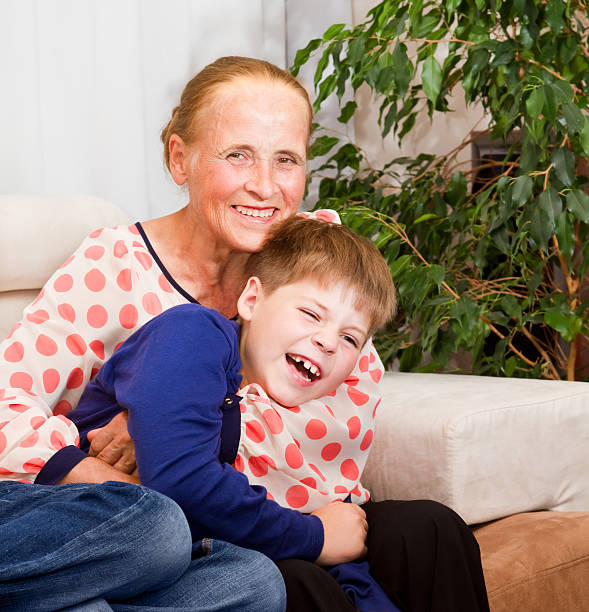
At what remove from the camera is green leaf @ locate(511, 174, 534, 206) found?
1.74 metres

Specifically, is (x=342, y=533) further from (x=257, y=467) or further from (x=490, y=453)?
(x=490, y=453)

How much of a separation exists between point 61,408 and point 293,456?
0.38 meters

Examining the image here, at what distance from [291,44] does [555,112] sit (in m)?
1.14

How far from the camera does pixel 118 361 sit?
1.12m

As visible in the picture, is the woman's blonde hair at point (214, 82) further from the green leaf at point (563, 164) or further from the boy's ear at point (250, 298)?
the green leaf at point (563, 164)

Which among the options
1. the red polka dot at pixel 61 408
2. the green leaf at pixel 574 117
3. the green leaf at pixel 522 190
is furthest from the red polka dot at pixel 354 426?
the green leaf at pixel 574 117

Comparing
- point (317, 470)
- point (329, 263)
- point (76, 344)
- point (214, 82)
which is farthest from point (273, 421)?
point (214, 82)

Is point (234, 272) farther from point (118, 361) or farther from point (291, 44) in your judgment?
point (291, 44)

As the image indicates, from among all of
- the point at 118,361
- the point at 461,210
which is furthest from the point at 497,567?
the point at 461,210

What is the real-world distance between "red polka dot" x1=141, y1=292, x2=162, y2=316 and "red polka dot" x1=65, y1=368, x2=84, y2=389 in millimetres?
140

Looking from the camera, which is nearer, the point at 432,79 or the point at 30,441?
the point at 30,441

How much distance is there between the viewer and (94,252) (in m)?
1.35

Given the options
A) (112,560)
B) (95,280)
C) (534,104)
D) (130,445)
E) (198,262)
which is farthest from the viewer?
(534,104)

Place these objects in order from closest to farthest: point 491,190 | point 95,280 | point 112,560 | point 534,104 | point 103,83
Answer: point 112,560 < point 95,280 < point 534,104 < point 491,190 < point 103,83
